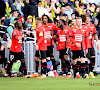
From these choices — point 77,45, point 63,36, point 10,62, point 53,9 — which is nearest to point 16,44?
point 10,62

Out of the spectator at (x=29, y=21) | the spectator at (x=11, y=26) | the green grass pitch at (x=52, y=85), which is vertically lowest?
the green grass pitch at (x=52, y=85)

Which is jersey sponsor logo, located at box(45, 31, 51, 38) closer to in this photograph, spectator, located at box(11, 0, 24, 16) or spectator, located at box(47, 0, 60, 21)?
spectator, located at box(11, 0, 24, 16)

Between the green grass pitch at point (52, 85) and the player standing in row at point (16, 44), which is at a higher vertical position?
the player standing in row at point (16, 44)

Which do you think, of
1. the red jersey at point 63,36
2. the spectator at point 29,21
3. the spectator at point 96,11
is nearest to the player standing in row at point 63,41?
the red jersey at point 63,36

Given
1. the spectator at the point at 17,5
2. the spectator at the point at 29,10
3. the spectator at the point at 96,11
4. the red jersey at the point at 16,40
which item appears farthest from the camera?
the spectator at the point at 96,11

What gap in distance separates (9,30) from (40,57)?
149 cm

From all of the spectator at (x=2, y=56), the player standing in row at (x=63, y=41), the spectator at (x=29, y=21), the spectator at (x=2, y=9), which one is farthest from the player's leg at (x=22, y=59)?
the spectator at (x=29, y=21)

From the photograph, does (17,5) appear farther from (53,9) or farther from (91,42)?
(91,42)

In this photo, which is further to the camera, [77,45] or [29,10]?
[29,10]

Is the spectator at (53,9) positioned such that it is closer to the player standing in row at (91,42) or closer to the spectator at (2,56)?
the player standing in row at (91,42)

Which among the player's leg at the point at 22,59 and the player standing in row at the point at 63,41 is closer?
the player's leg at the point at 22,59

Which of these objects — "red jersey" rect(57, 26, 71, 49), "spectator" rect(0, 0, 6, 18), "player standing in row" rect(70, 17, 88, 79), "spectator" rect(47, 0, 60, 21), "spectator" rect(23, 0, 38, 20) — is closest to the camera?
"player standing in row" rect(70, 17, 88, 79)

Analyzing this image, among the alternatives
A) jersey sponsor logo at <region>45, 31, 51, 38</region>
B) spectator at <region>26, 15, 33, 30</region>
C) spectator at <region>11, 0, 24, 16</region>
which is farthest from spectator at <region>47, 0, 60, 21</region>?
jersey sponsor logo at <region>45, 31, 51, 38</region>

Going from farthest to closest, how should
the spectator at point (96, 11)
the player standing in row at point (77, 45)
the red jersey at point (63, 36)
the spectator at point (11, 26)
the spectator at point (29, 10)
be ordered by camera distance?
the spectator at point (96, 11), the spectator at point (29, 10), the red jersey at point (63, 36), the spectator at point (11, 26), the player standing in row at point (77, 45)
